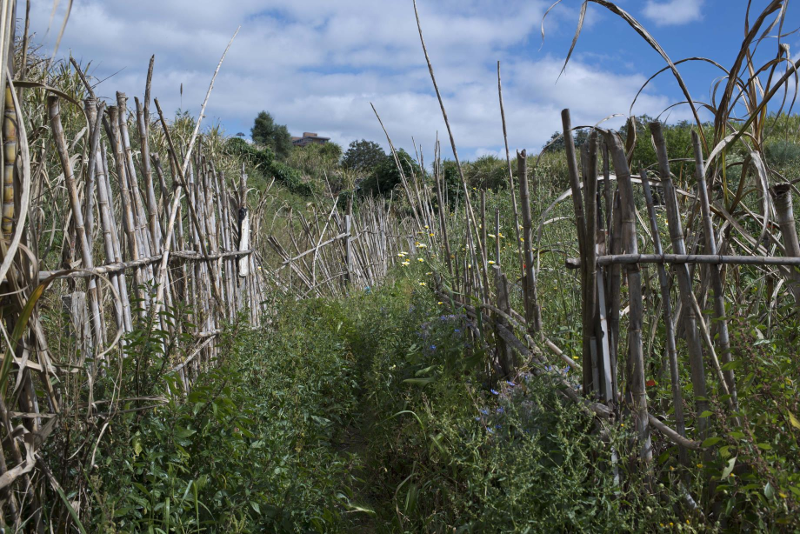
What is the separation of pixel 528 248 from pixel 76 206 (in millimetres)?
1560

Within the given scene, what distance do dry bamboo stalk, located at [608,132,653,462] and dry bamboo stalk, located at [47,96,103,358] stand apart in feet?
5.47

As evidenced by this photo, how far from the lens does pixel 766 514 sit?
1458 millimetres

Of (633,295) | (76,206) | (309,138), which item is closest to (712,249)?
(633,295)

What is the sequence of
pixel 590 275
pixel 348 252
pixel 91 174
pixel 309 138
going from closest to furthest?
pixel 590 275, pixel 91 174, pixel 348 252, pixel 309 138

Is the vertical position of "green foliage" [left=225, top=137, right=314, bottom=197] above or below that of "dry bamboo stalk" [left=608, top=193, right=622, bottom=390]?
above

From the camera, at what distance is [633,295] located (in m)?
1.76

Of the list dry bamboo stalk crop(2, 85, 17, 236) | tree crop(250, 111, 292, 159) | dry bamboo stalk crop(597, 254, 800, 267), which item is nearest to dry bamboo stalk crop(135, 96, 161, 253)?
dry bamboo stalk crop(2, 85, 17, 236)

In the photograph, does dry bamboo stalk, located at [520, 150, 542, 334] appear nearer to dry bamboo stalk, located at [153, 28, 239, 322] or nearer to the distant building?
dry bamboo stalk, located at [153, 28, 239, 322]

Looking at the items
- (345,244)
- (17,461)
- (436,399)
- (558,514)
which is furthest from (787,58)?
(345,244)

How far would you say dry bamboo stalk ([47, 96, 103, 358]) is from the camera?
1.80 m

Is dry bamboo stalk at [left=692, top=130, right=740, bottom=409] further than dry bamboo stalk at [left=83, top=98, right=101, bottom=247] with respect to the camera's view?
No

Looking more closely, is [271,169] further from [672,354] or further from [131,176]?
[672,354]

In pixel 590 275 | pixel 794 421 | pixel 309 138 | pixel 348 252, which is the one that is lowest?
pixel 794 421

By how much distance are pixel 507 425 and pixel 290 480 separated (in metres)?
0.86
